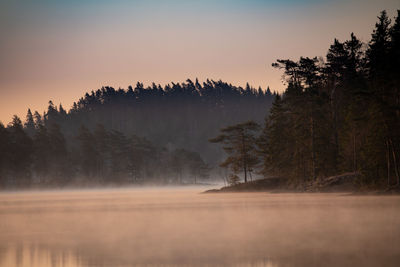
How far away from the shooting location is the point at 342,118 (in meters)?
77.9

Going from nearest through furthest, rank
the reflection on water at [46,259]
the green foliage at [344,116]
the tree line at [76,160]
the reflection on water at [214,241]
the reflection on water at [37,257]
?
1. the reflection on water at [46,259]
2. the reflection on water at [214,241]
3. the reflection on water at [37,257]
4. the green foliage at [344,116]
5. the tree line at [76,160]

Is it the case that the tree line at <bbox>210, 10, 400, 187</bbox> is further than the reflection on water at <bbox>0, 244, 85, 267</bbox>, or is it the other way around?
the tree line at <bbox>210, 10, 400, 187</bbox>

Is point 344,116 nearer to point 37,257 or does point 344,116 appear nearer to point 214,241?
point 214,241

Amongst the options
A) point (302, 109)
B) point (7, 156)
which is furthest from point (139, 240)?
point (7, 156)

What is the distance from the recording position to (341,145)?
217ft

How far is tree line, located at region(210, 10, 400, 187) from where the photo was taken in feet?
171

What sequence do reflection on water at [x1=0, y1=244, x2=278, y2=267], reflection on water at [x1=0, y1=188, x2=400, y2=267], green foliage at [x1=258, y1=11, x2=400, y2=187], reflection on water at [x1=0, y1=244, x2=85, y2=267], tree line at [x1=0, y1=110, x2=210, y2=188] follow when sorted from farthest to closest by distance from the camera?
tree line at [x1=0, y1=110, x2=210, y2=188] < green foliage at [x1=258, y1=11, x2=400, y2=187] < reflection on water at [x1=0, y1=244, x2=85, y2=267] < reflection on water at [x1=0, y1=188, x2=400, y2=267] < reflection on water at [x1=0, y1=244, x2=278, y2=267]

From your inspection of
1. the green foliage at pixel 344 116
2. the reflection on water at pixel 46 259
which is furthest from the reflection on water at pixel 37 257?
the green foliage at pixel 344 116

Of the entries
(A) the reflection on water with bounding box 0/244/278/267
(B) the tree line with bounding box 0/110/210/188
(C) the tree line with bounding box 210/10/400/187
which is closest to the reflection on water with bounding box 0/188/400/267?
(A) the reflection on water with bounding box 0/244/278/267

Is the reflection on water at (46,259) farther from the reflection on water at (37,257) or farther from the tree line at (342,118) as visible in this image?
the tree line at (342,118)

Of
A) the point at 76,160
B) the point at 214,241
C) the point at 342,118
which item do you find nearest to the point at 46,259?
the point at 214,241

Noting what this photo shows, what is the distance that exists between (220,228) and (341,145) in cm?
4526

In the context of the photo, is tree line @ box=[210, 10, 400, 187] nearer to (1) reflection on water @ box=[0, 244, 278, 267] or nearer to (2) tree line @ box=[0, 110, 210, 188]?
(1) reflection on water @ box=[0, 244, 278, 267]

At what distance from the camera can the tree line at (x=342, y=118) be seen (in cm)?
5200
